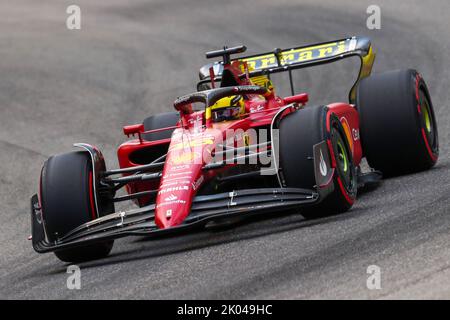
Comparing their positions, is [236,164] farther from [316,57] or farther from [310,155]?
[316,57]

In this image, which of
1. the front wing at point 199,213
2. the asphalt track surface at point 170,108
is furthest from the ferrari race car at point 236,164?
the asphalt track surface at point 170,108

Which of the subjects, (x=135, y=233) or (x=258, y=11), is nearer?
(x=135, y=233)

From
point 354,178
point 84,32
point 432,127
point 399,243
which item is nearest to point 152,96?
point 84,32

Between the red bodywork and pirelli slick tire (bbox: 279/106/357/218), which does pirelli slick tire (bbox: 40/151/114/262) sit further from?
pirelli slick tire (bbox: 279/106/357/218)

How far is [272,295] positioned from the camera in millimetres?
6562

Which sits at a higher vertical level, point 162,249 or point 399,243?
point 399,243

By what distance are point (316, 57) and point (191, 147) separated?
336 centimetres

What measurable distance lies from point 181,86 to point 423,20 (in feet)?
17.9

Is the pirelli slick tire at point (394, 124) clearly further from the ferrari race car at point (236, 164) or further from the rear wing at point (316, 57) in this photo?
the rear wing at point (316, 57)

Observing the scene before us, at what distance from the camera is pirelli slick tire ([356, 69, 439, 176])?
10875mm

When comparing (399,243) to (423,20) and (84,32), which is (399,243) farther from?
(84,32)

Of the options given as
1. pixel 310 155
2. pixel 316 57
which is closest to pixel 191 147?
pixel 310 155
